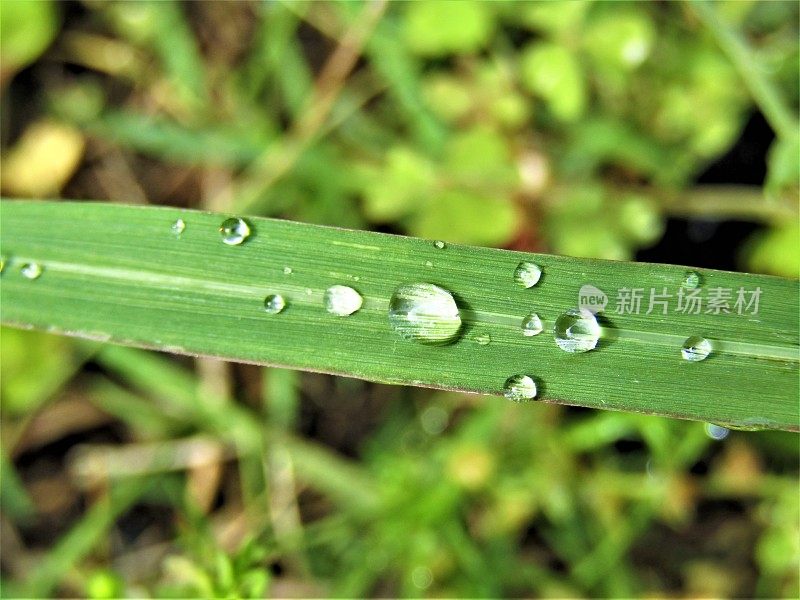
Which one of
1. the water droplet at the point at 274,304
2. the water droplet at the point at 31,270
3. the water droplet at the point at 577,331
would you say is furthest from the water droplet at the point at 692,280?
the water droplet at the point at 31,270

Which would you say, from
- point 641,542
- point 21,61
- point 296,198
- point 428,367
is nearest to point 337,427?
point 296,198

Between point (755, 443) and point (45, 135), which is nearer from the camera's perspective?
point (755, 443)

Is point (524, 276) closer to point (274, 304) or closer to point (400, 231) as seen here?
point (274, 304)

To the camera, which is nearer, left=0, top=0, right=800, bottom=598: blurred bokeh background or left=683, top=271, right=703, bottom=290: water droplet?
left=683, top=271, right=703, bottom=290: water droplet

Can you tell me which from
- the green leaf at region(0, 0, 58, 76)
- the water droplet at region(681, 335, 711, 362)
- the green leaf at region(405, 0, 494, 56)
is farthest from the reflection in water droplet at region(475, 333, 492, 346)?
the green leaf at region(0, 0, 58, 76)

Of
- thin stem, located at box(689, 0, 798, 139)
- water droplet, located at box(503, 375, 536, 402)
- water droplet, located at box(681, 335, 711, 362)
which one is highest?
thin stem, located at box(689, 0, 798, 139)

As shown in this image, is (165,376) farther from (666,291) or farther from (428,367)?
(666,291)

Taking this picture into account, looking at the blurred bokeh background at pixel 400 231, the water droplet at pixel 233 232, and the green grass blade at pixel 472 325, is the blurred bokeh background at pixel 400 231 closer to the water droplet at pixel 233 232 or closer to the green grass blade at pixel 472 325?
the green grass blade at pixel 472 325

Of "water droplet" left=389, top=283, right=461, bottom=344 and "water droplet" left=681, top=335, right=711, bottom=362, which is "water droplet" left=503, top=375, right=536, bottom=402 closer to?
"water droplet" left=389, top=283, right=461, bottom=344
